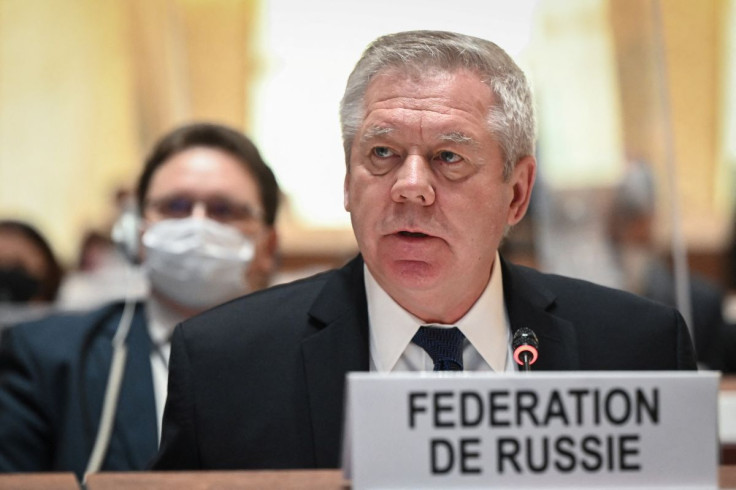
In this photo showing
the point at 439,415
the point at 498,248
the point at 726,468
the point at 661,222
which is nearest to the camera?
the point at 439,415

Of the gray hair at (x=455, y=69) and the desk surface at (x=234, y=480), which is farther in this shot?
the gray hair at (x=455, y=69)

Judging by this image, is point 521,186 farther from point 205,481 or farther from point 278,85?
point 278,85

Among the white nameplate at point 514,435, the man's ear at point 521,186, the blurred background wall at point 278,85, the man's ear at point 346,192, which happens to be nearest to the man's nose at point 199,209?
the man's ear at point 346,192

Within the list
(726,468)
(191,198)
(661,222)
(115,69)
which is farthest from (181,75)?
(726,468)

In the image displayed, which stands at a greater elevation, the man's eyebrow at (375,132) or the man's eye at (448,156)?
the man's eyebrow at (375,132)

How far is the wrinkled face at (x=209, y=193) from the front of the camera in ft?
9.96

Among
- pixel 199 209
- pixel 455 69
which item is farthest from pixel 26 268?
pixel 455 69

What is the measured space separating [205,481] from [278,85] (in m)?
8.77

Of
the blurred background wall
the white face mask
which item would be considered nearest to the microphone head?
the white face mask

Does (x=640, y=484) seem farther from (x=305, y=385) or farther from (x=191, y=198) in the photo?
(x=191, y=198)

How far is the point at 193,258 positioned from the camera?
9.81 ft

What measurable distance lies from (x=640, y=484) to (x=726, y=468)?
0.23 meters

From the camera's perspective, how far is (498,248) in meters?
2.16

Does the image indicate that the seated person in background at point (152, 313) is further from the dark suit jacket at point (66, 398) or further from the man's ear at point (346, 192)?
the man's ear at point (346, 192)
